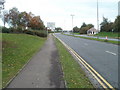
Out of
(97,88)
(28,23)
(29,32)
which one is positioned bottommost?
(97,88)

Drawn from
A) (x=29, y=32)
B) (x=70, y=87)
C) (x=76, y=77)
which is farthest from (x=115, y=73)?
(x=29, y=32)

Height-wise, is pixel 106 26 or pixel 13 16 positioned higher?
pixel 13 16

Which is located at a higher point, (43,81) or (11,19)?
(11,19)

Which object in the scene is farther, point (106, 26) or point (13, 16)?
point (106, 26)

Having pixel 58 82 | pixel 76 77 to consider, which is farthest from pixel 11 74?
pixel 76 77

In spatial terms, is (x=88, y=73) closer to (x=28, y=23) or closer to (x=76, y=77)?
(x=76, y=77)

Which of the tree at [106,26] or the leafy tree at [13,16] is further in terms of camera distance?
the tree at [106,26]

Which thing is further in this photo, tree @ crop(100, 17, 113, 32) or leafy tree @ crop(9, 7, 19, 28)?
tree @ crop(100, 17, 113, 32)

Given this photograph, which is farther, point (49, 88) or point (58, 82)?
point (58, 82)

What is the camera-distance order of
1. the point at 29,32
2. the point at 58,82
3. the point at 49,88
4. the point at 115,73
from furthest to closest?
the point at 29,32
the point at 115,73
the point at 58,82
the point at 49,88

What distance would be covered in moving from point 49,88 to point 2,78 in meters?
2.20

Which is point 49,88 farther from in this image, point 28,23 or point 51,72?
point 28,23

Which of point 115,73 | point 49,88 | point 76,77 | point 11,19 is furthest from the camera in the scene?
point 11,19

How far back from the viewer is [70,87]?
18.3 ft
